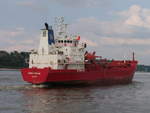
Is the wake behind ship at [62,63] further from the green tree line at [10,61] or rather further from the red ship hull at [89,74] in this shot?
the green tree line at [10,61]

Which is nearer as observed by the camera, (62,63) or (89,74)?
(62,63)

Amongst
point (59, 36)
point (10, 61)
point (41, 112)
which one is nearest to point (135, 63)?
point (59, 36)

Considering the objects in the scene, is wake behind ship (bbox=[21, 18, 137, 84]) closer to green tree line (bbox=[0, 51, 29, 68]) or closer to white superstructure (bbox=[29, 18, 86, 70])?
white superstructure (bbox=[29, 18, 86, 70])

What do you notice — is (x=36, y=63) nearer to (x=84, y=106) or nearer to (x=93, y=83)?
(x=93, y=83)

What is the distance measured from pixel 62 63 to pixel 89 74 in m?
4.75

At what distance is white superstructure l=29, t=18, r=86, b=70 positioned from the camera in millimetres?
36531

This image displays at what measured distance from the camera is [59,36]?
130 ft

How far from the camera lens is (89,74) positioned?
130 feet

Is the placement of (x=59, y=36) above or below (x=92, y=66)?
above

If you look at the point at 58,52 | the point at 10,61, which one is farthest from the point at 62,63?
the point at 10,61

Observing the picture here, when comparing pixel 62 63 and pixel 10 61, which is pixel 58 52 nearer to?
pixel 62 63

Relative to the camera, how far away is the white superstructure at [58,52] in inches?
1438

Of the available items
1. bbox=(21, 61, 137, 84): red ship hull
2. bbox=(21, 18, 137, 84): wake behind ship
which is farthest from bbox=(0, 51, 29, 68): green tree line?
bbox=(21, 18, 137, 84): wake behind ship

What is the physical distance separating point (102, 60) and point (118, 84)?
420 centimetres
